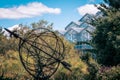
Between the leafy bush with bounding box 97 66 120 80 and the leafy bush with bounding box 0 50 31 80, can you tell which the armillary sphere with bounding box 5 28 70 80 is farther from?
the leafy bush with bounding box 0 50 31 80

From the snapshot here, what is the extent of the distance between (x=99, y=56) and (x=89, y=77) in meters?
8.97

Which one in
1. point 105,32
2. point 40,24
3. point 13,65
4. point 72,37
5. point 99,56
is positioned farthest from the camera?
point 72,37

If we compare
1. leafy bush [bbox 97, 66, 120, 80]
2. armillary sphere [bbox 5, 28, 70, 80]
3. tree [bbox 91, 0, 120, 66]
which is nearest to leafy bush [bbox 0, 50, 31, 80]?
armillary sphere [bbox 5, 28, 70, 80]

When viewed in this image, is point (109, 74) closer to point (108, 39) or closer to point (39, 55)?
point (39, 55)

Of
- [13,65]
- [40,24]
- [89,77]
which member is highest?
[40,24]

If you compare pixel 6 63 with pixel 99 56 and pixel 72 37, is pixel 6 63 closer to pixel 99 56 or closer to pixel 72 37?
pixel 99 56

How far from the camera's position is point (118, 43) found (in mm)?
20312

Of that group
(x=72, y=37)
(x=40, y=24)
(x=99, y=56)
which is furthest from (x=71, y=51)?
(x=72, y=37)

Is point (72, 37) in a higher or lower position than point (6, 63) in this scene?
higher

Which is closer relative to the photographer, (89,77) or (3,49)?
(89,77)

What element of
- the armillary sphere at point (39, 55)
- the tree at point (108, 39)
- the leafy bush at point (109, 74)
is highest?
the tree at point (108, 39)

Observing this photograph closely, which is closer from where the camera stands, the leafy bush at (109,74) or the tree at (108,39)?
the leafy bush at (109,74)

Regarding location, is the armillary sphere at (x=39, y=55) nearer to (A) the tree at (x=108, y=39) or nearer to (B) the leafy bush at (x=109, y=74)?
(B) the leafy bush at (x=109, y=74)

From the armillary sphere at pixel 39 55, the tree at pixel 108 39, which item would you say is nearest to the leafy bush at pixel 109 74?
the armillary sphere at pixel 39 55
